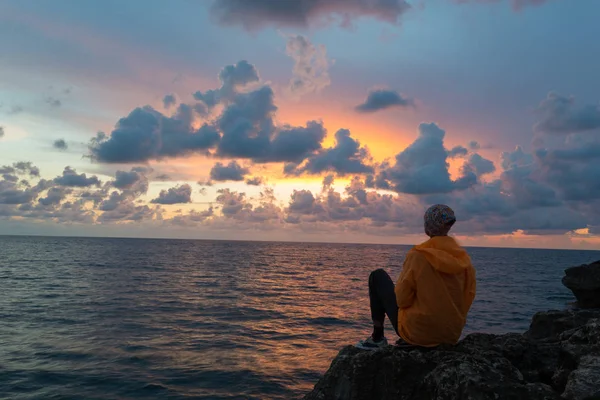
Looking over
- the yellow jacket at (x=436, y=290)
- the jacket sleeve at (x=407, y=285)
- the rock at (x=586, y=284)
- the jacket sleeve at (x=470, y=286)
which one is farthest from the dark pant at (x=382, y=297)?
the rock at (x=586, y=284)

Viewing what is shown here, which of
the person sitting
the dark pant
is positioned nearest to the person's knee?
the dark pant

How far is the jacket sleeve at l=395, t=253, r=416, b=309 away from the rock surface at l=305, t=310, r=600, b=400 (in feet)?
2.45

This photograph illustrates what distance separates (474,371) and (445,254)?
136cm

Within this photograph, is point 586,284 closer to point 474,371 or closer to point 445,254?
point 445,254

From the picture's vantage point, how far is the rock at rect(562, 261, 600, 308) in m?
25.8

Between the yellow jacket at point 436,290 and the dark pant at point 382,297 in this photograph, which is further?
the dark pant at point 382,297

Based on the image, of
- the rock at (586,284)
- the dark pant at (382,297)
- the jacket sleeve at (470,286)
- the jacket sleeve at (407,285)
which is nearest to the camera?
the jacket sleeve at (407,285)

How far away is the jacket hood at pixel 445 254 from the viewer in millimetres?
5145

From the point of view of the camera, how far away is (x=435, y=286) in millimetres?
5242

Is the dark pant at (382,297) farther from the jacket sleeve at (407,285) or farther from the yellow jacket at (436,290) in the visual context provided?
the jacket sleeve at (407,285)

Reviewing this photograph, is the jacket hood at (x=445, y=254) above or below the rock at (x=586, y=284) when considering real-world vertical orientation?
above

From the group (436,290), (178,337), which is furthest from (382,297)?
(178,337)

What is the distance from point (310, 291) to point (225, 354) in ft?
67.0

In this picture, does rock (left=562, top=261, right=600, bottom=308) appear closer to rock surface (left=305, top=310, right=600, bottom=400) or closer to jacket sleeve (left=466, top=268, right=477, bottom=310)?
rock surface (left=305, top=310, right=600, bottom=400)
